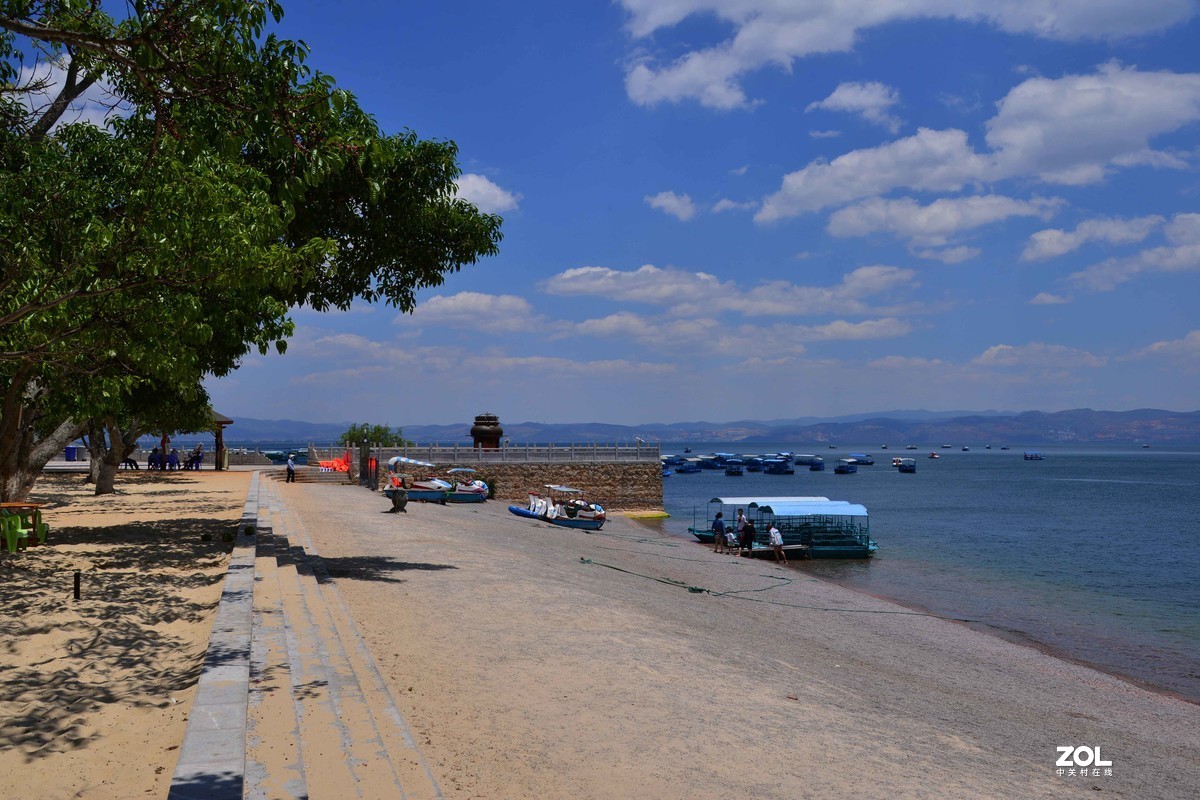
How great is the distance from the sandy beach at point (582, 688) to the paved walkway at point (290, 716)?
0.35 m

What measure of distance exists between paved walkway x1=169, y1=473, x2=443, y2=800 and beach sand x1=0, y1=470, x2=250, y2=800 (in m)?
0.53

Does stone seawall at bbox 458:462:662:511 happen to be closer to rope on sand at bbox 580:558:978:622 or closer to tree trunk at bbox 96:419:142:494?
tree trunk at bbox 96:419:142:494

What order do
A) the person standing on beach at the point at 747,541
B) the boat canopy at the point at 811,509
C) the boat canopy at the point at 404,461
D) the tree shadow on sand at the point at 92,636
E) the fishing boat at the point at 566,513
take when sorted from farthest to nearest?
the boat canopy at the point at 404,461 → the fishing boat at the point at 566,513 → the boat canopy at the point at 811,509 → the person standing on beach at the point at 747,541 → the tree shadow on sand at the point at 92,636

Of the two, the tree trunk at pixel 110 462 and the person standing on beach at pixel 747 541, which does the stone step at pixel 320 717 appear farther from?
the person standing on beach at pixel 747 541

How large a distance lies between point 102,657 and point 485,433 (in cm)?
3948

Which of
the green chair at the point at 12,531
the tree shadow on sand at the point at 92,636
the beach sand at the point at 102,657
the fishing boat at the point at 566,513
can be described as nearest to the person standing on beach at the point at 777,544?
the fishing boat at the point at 566,513

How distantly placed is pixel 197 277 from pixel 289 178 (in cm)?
284

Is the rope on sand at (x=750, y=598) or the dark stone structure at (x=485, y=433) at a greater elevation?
the dark stone structure at (x=485, y=433)

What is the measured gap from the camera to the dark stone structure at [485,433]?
158 ft

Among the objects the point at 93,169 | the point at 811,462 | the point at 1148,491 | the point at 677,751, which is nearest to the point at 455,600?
the point at 677,751

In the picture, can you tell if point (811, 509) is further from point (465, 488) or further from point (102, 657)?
point (102, 657)

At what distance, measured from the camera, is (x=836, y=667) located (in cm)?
1363

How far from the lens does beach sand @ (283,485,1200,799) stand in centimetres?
723

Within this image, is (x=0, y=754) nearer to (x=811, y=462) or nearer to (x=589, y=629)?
(x=589, y=629)
